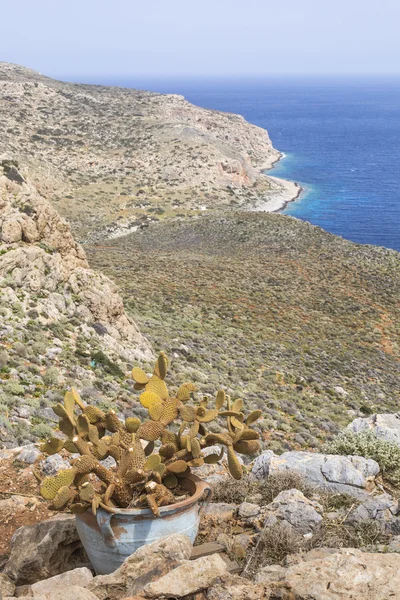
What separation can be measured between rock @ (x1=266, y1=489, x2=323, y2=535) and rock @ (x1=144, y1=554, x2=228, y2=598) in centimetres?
229

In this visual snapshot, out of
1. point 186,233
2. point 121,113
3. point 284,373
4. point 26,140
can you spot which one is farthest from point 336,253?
point 121,113

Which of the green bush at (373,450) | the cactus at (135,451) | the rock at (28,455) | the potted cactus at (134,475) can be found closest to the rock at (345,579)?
the potted cactus at (134,475)

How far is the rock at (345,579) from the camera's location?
15.3 feet

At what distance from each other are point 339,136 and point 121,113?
10242cm

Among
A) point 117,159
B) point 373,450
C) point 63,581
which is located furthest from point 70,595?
point 117,159

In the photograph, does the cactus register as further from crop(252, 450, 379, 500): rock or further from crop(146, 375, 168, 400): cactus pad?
crop(252, 450, 379, 500): rock

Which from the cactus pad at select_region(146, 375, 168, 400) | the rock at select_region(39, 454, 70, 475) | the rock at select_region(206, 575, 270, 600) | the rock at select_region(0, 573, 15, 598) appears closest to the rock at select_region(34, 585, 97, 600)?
the rock at select_region(0, 573, 15, 598)

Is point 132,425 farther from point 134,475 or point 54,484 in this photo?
point 54,484

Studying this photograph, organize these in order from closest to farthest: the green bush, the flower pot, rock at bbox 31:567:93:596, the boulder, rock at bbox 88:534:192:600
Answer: rock at bbox 88:534:192:600, rock at bbox 31:567:93:596, the flower pot, the boulder, the green bush

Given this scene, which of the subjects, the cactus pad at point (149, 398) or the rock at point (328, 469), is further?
the rock at point (328, 469)

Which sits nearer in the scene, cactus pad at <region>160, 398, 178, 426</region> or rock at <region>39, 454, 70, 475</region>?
cactus pad at <region>160, 398, 178, 426</region>

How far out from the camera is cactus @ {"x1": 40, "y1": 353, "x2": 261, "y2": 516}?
618 cm

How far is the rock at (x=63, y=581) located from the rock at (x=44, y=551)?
58 cm

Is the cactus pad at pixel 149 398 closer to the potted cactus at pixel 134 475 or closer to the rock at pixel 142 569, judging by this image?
the potted cactus at pixel 134 475
